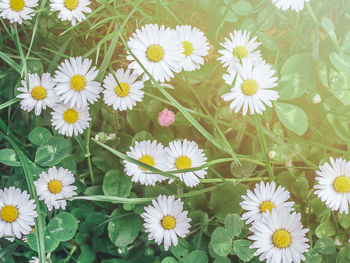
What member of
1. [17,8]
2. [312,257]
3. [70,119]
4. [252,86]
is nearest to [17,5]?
[17,8]

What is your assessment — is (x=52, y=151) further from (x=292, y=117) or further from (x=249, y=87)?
(x=292, y=117)

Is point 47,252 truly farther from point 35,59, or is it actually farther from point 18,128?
point 35,59

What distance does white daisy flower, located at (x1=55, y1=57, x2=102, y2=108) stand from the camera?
3.78 feet

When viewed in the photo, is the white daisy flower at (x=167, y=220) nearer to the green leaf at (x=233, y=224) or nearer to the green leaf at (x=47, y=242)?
the green leaf at (x=233, y=224)

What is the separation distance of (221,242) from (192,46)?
1.89ft

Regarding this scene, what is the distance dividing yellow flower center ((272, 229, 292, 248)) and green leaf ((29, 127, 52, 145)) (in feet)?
2.40

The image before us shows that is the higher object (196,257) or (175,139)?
(175,139)

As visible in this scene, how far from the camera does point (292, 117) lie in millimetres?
1244

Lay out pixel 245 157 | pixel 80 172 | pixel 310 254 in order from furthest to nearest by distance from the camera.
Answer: pixel 80 172
pixel 245 157
pixel 310 254

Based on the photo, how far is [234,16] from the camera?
4.51ft

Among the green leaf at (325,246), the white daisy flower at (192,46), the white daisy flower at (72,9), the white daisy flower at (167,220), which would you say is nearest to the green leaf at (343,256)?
the green leaf at (325,246)

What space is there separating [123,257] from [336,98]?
867 mm

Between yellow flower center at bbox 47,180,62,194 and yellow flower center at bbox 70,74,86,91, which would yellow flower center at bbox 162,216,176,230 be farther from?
yellow flower center at bbox 70,74,86,91

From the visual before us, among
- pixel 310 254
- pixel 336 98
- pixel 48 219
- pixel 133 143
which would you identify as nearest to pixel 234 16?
pixel 336 98
